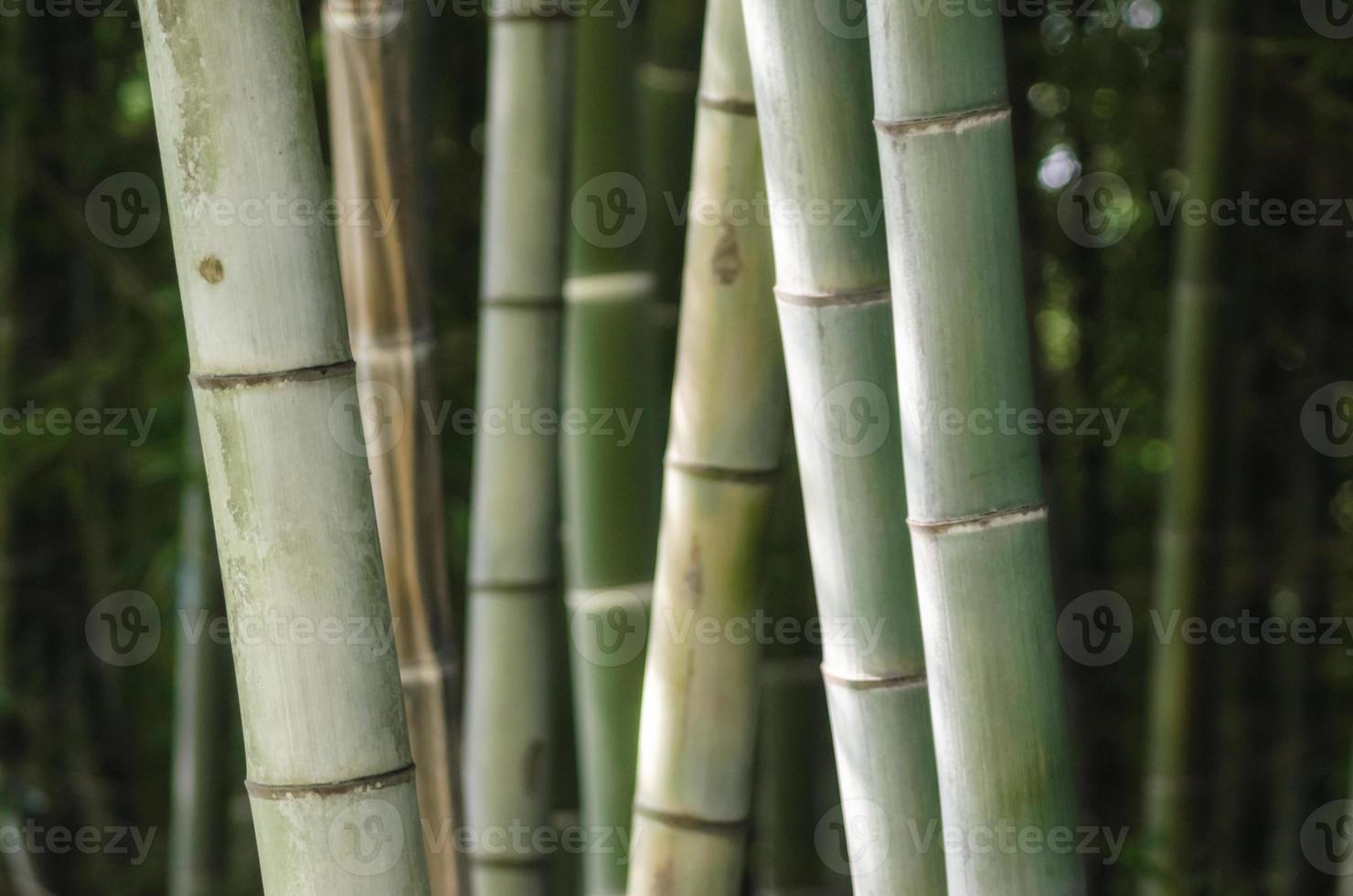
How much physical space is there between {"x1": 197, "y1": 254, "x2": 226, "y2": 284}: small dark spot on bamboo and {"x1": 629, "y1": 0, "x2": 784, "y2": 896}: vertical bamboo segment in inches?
14.8

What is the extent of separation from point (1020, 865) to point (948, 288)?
0.32 m

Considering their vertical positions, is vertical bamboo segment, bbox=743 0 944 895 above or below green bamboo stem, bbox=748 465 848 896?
above

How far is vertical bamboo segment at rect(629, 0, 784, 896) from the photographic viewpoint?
962 millimetres

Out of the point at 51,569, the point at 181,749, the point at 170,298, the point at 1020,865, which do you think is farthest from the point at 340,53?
the point at 51,569

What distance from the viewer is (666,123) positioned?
4.91 ft

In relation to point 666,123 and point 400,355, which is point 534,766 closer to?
point 400,355

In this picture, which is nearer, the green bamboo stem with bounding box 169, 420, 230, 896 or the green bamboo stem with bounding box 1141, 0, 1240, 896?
the green bamboo stem with bounding box 1141, 0, 1240, 896

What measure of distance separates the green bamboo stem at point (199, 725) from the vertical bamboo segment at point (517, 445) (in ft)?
2.24

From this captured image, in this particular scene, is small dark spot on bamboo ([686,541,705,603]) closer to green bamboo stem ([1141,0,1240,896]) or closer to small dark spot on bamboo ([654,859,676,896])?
small dark spot on bamboo ([654,859,676,896])

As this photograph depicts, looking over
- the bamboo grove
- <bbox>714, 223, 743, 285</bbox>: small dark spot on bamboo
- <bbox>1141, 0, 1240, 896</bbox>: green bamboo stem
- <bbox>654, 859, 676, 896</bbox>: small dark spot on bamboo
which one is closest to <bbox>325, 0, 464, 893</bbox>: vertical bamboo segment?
the bamboo grove

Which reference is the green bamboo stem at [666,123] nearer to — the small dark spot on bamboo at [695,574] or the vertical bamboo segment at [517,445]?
the vertical bamboo segment at [517,445]

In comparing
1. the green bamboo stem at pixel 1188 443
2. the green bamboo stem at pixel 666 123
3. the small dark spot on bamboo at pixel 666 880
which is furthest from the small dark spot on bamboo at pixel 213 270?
the green bamboo stem at pixel 1188 443

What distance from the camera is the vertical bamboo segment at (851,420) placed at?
80cm

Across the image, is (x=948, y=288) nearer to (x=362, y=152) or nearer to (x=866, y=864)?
(x=866, y=864)
